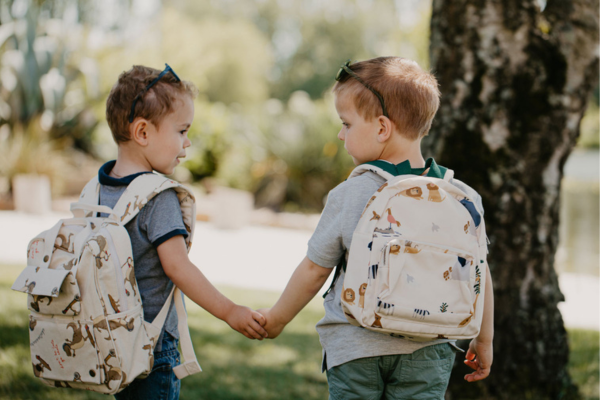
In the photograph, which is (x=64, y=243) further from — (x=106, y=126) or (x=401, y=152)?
(x=106, y=126)

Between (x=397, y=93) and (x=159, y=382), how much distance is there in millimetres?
1299

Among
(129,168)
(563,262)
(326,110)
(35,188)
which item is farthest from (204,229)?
(129,168)

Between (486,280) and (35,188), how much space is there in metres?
10.3

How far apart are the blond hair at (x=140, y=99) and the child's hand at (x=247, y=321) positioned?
74 centimetres

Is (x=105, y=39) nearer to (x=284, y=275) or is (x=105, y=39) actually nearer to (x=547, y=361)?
(x=284, y=275)

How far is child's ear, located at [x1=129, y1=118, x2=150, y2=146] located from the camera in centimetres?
198

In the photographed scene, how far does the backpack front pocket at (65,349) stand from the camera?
71.5 inches

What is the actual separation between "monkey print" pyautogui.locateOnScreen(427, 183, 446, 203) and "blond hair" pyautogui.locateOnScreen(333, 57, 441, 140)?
209 mm

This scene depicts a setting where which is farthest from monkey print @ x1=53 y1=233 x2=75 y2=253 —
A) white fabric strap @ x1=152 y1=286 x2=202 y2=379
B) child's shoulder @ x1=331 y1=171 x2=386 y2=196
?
child's shoulder @ x1=331 y1=171 x2=386 y2=196

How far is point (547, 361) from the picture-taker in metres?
3.26

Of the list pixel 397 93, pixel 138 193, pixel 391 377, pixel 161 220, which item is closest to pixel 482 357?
pixel 391 377

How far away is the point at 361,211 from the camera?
5.90ft

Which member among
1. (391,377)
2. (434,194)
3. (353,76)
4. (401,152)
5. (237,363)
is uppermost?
(353,76)

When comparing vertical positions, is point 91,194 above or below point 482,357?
above
